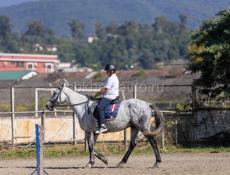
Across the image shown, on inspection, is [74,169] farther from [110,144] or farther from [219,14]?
[219,14]

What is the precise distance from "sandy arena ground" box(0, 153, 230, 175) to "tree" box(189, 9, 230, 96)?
4532 mm

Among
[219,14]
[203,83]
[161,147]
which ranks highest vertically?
[219,14]

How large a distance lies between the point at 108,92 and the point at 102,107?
428 millimetres

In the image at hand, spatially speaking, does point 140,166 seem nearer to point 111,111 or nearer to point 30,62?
point 111,111

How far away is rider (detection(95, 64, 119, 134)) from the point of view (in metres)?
22.1

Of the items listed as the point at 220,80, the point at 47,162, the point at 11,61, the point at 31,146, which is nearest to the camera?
the point at 47,162

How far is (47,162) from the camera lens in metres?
24.8

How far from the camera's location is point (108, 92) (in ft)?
72.8

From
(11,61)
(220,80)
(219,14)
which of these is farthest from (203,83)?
(11,61)

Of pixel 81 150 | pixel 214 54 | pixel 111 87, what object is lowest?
pixel 81 150

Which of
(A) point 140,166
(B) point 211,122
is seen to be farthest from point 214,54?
(A) point 140,166

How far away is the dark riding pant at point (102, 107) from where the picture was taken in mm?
22297

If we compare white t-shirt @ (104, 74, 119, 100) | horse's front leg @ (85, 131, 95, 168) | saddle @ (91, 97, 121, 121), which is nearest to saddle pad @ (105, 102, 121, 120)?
saddle @ (91, 97, 121, 121)

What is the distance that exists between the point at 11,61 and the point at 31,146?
109m
